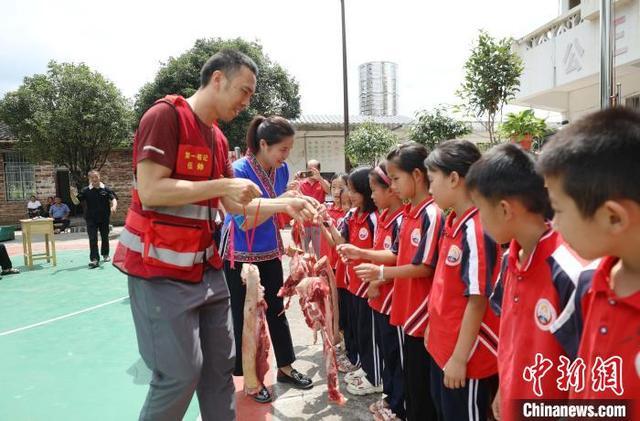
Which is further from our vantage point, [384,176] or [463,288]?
[384,176]

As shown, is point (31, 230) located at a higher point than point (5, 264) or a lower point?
higher

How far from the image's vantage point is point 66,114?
16422mm

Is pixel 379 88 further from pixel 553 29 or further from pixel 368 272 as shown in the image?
pixel 368 272

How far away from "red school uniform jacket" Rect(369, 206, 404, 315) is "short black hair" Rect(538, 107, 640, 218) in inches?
66.2

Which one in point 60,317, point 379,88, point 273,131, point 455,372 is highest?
point 379,88

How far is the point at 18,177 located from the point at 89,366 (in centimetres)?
1932

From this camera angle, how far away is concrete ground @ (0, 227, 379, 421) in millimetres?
3078

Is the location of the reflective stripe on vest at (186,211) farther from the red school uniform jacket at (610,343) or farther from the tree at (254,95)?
the tree at (254,95)

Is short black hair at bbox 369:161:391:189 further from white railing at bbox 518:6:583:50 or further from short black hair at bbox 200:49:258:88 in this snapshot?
white railing at bbox 518:6:583:50

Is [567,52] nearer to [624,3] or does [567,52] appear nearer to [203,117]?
[624,3]

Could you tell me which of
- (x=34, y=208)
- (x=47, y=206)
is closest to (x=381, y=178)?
(x=34, y=208)

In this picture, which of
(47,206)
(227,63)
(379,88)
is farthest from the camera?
(379,88)

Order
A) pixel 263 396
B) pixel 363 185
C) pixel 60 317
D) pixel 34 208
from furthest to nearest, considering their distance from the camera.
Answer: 1. pixel 34 208
2. pixel 60 317
3. pixel 363 185
4. pixel 263 396

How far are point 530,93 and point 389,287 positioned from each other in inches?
422
